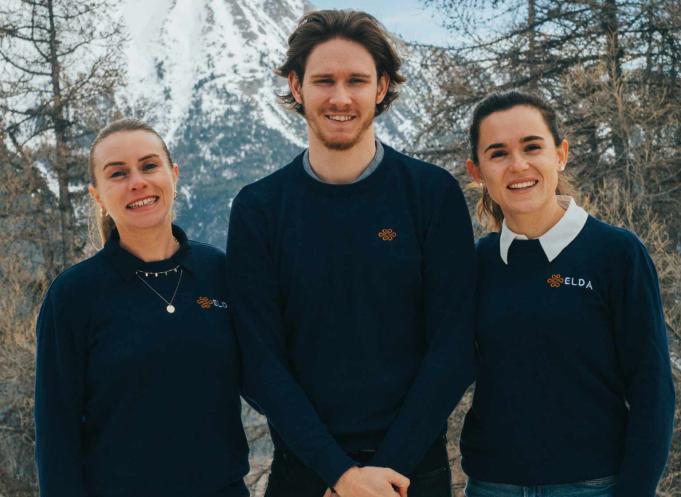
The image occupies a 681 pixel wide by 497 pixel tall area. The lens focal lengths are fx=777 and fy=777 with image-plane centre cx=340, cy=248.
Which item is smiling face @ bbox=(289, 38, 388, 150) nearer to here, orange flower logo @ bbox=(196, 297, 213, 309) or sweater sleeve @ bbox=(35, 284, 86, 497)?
orange flower logo @ bbox=(196, 297, 213, 309)

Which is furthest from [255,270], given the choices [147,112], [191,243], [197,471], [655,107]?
[147,112]

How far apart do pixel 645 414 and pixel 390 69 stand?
1.46 m

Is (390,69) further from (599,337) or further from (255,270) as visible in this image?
(599,337)

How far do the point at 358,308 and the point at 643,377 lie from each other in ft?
3.05

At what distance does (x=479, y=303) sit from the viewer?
8.89ft

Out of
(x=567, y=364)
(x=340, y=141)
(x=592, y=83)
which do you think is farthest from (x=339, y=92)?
(x=592, y=83)

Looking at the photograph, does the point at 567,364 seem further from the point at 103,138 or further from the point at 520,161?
the point at 103,138

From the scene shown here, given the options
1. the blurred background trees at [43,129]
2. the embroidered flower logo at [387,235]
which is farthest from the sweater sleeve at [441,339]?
the blurred background trees at [43,129]

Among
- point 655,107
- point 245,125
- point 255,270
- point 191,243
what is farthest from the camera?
point 245,125

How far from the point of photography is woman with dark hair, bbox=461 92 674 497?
2465 mm

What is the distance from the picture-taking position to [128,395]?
2.61 m

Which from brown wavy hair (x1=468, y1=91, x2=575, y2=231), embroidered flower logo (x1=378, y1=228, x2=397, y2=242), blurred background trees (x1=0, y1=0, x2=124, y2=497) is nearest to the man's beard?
embroidered flower logo (x1=378, y1=228, x2=397, y2=242)

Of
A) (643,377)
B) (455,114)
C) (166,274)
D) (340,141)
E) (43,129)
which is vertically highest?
(43,129)

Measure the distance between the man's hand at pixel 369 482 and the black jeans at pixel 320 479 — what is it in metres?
0.14
